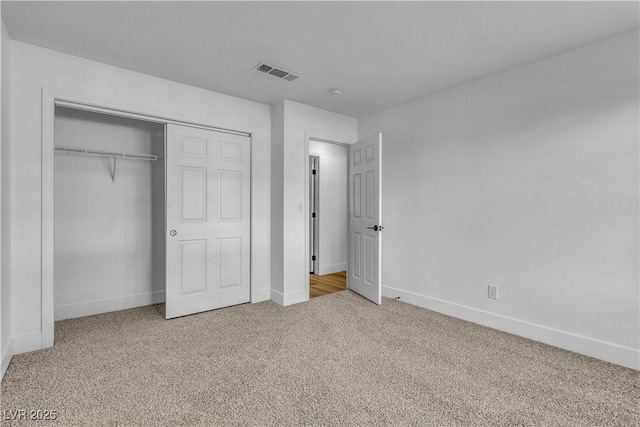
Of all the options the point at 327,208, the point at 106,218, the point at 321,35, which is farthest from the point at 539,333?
the point at 106,218

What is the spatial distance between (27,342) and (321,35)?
3.26 m

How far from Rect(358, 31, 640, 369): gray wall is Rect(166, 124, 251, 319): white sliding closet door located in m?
1.99

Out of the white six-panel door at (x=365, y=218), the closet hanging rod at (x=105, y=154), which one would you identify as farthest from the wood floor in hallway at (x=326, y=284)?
the closet hanging rod at (x=105, y=154)

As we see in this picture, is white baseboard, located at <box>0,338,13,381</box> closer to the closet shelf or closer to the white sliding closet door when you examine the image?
the white sliding closet door

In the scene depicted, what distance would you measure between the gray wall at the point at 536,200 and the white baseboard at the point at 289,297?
4.00 feet

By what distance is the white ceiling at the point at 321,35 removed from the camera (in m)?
2.03

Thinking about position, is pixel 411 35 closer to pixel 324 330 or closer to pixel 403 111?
pixel 403 111

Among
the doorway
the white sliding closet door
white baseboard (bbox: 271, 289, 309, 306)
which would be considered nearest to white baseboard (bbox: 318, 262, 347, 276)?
the doorway

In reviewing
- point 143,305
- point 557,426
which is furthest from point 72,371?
point 557,426

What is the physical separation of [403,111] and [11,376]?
423cm

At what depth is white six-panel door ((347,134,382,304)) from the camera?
3.67 metres

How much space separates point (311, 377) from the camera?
6.97 ft

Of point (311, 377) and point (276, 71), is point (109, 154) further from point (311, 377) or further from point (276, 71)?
point (311, 377)

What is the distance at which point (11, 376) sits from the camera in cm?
210
